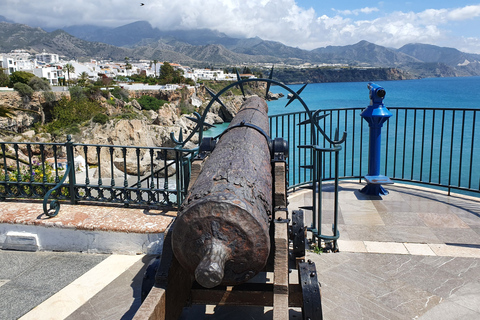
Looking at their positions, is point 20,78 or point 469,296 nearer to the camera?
point 469,296

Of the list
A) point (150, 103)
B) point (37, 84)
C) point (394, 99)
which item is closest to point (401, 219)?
point (37, 84)

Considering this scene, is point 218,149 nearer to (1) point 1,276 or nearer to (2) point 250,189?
(2) point 250,189

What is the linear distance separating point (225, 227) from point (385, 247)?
9.11 feet

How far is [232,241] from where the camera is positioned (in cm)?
186

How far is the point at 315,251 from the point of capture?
3.98 m

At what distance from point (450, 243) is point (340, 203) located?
1.58 metres

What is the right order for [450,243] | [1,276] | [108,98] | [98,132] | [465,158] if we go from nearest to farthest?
[1,276]
[450,243]
[465,158]
[98,132]
[108,98]

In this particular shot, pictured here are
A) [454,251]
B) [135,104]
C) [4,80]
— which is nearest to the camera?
[454,251]

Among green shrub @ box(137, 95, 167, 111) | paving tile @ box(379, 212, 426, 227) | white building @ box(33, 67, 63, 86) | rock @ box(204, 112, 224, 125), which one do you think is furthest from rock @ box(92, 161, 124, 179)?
white building @ box(33, 67, 63, 86)

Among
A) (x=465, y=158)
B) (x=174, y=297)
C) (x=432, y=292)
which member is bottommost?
(x=465, y=158)

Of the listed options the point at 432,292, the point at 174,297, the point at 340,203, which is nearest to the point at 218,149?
the point at 174,297

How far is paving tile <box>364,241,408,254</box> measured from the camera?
399 cm

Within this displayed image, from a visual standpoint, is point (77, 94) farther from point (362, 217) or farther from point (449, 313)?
point (449, 313)

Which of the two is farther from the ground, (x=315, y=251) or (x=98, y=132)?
(x=315, y=251)
